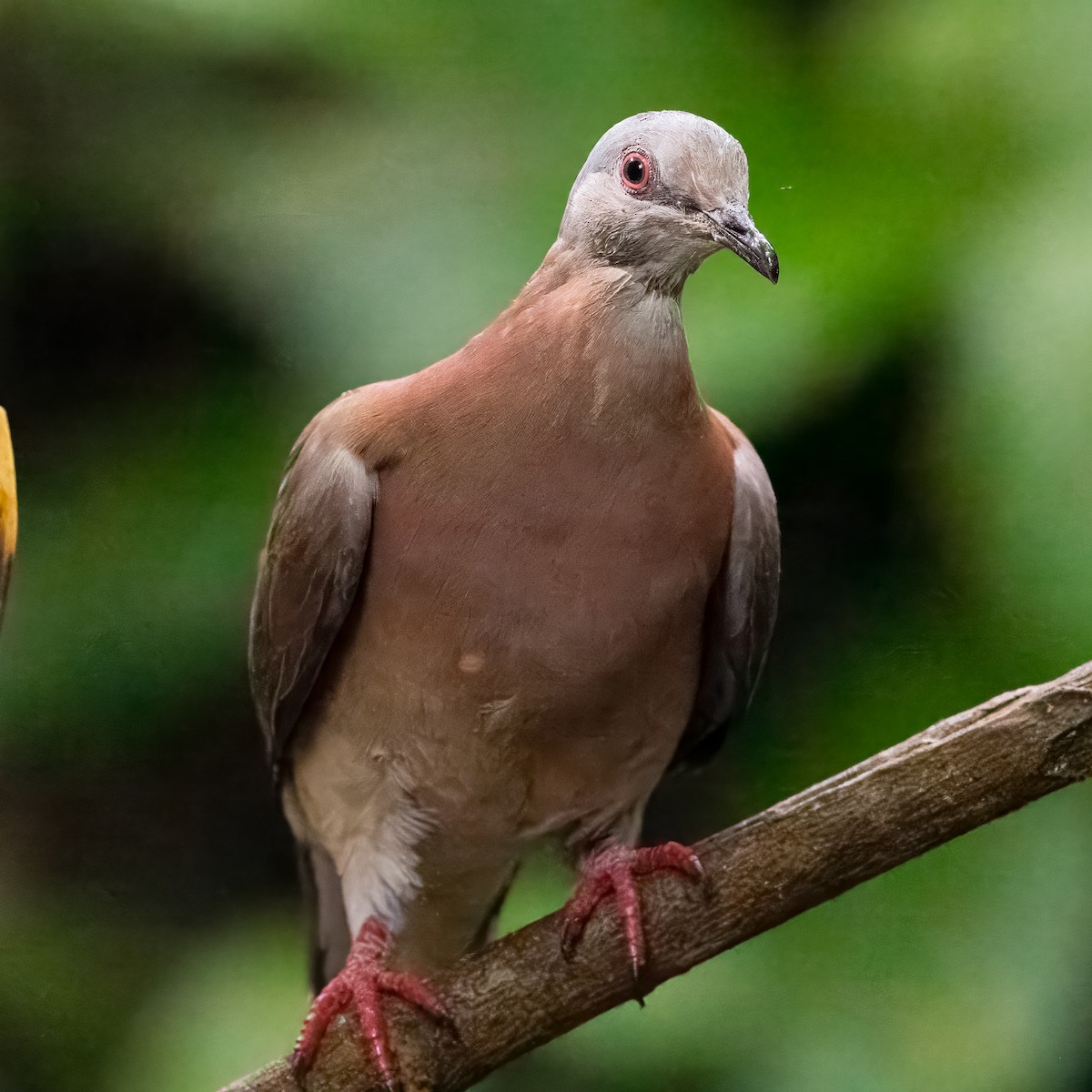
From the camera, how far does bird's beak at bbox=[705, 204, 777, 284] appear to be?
1.13m

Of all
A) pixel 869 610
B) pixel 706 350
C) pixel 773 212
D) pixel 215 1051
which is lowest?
pixel 215 1051

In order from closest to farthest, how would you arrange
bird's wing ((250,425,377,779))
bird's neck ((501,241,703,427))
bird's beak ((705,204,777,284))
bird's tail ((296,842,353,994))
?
bird's beak ((705,204,777,284))
bird's neck ((501,241,703,427))
bird's wing ((250,425,377,779))
bird's tail ((296,842,353,994))

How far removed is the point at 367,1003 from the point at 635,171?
88 centimetres

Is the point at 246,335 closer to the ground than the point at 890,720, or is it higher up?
higher up

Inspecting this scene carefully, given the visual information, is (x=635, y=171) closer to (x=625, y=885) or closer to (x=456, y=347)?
(x=456, y=347)

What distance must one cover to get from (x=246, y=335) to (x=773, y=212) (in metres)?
0.58

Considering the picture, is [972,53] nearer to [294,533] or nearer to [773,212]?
[773,212]

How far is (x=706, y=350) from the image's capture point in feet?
4.71

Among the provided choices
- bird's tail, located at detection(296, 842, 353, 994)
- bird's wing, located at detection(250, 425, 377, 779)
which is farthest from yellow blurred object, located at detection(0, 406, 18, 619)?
bird's tail, located at detection(296, 842, 353, 994)

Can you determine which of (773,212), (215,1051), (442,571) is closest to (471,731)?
(442,571)

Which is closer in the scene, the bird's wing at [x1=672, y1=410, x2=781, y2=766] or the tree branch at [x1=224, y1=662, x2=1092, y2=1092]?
the tree branch at [x1=224, y1=662, x2=1092, y2=1092]

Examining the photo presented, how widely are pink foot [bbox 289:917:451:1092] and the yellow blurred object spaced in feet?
1.79

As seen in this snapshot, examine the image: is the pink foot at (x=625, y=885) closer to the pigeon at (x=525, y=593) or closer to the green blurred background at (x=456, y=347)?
the pigeon at (x=525, y=593)

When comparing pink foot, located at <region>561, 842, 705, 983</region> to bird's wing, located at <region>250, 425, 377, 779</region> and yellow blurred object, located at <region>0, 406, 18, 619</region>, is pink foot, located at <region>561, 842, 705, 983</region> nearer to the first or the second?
bird's wing, located at <region>250, 425, 377, 779</region>
